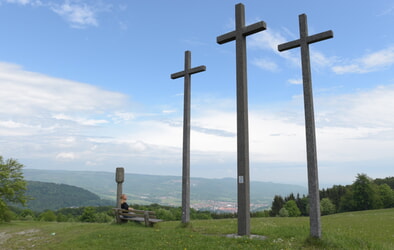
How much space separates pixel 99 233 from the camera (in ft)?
41.5

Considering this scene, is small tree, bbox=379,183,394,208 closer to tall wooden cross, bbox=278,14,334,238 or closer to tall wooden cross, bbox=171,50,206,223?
tall wooden cross, bbox=171,50,206,223

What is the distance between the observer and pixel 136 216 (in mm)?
15484

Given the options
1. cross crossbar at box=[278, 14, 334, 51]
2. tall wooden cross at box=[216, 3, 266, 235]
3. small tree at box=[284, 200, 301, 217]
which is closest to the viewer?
cross crossbar at box=[278, 14, 334, 51]

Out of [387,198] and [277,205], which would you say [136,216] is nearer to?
[387,198]

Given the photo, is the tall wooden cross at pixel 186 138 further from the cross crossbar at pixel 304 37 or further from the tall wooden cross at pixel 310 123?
the tall wooden cross at pixel 310 123

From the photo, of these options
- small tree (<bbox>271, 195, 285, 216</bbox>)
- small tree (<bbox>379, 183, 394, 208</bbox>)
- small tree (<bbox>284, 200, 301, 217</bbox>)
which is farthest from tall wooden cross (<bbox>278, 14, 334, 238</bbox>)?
small tree (<bbox>271, 195, 285, 216</bbox>)

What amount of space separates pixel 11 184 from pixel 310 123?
2626 centimetres

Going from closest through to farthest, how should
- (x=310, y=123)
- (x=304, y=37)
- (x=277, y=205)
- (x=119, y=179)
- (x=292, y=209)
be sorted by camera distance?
(x=310, y=123) < (x=304, y=37) < (x=119, y=179) < (x=292, y=209) < (x=277, y=205)

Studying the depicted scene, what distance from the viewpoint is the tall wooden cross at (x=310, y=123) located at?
9023 mm

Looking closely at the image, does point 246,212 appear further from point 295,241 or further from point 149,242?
point 149,242

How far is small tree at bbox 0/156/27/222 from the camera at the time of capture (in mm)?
24641

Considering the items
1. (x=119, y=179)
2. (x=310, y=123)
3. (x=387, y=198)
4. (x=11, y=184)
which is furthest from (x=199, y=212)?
(x=310, y=123)

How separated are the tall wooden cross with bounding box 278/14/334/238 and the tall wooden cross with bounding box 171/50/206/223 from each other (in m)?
→ 5.25

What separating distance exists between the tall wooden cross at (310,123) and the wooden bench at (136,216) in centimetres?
823
